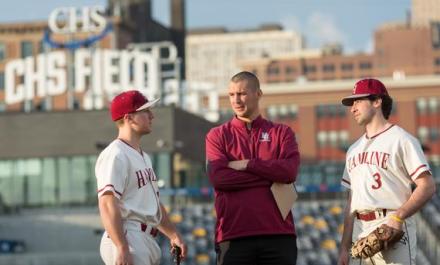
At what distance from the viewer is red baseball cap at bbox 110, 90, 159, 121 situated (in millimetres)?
9164

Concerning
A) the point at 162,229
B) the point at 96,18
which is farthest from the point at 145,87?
the point at 162,229

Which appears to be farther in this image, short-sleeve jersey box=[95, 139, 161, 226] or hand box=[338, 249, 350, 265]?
hand box=[338, 249, 350, 265]

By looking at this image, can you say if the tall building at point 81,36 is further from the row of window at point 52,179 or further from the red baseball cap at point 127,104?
the red baseball cap at point 127,104

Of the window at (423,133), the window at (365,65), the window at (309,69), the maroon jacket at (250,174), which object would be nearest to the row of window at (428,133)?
the window at (423,133)

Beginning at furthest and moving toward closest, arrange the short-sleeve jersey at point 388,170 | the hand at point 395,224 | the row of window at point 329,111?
1. the row of window at point 329,111
2. the short-sleeve jersey at point 388,170
3. the hand at point 395,224

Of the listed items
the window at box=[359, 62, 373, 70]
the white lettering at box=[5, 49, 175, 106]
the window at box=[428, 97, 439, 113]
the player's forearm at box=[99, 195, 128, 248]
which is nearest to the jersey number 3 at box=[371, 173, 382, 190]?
the player's forearm at box=[99, 195, 128, 248]

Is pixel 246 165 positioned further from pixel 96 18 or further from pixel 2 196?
pixel 96 18

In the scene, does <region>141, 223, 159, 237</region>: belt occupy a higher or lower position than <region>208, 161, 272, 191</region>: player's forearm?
lower

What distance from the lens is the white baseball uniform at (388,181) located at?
8.94m

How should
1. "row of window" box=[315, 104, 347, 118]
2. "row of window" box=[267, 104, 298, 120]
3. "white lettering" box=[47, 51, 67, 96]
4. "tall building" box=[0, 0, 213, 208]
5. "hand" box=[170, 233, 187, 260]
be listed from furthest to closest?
1. "row of window" box=[267, 104, 298, 120]
2. "row of window" box=[315, 104, 347, 118]
3. "white lettering" box=[47, 51, 67, 96]
4. "tall building" box=[0, 0, 213, 208]
5. "hand" box=[170, 233, 187, 260]

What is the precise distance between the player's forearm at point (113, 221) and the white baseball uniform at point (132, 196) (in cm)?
9

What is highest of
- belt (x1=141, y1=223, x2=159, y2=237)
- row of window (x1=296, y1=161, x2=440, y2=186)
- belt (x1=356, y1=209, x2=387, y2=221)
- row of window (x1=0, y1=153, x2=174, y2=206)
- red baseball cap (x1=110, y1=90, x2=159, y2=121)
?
red baseball cap (x1=110, y1=90, x2=159, y2=121)

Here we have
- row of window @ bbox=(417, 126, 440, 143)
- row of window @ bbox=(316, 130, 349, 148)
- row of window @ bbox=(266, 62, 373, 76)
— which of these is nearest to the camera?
row of window @ bbox=(417, 126, 440, 143)

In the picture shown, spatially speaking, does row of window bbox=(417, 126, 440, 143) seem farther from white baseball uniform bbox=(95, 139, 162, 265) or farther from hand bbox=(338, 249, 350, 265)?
white baseball uniform bbox=(95, 139, 162, 265)
